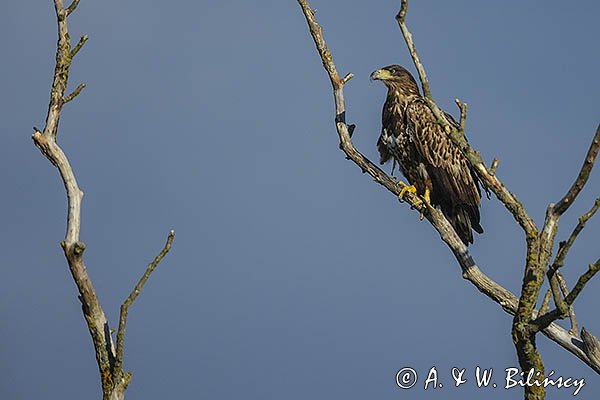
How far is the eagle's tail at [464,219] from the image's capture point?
10.1 metres

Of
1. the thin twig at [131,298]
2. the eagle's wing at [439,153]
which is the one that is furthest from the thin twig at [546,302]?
the eagle's wing at [439,153]

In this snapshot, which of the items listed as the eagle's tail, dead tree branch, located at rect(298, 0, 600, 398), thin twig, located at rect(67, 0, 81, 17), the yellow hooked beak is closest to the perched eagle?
the eagle's tail

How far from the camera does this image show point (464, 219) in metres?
10.3

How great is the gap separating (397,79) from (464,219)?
1.93m

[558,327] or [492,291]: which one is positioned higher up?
[492,291]

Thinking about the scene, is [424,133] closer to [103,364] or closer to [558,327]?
[558,327]

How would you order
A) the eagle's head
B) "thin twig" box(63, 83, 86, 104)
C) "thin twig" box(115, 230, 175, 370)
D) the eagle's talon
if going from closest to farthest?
"thin twig" box(115, 230, 175, 370) → "thin twig" box(63, 83, 86, 104) → the eagle's talon → the eagle's head

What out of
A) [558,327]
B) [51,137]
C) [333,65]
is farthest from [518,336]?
[333,65]

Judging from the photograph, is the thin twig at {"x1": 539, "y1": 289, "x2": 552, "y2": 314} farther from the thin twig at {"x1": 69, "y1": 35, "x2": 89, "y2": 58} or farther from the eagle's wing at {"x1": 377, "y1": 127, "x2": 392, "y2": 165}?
the eagle's wing at {"x1": 377, "y1": 127, "x2": 392, "y2": 165}

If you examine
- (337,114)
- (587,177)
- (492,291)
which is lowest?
(587,177)

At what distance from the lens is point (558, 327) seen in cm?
710

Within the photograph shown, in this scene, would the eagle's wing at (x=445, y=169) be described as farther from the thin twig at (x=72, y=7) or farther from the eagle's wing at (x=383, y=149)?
the thin twig at (x=72, y=7)

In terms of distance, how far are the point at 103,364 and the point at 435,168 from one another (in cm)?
575

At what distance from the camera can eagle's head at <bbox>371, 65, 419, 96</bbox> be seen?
Answer: 1084 centimetres
